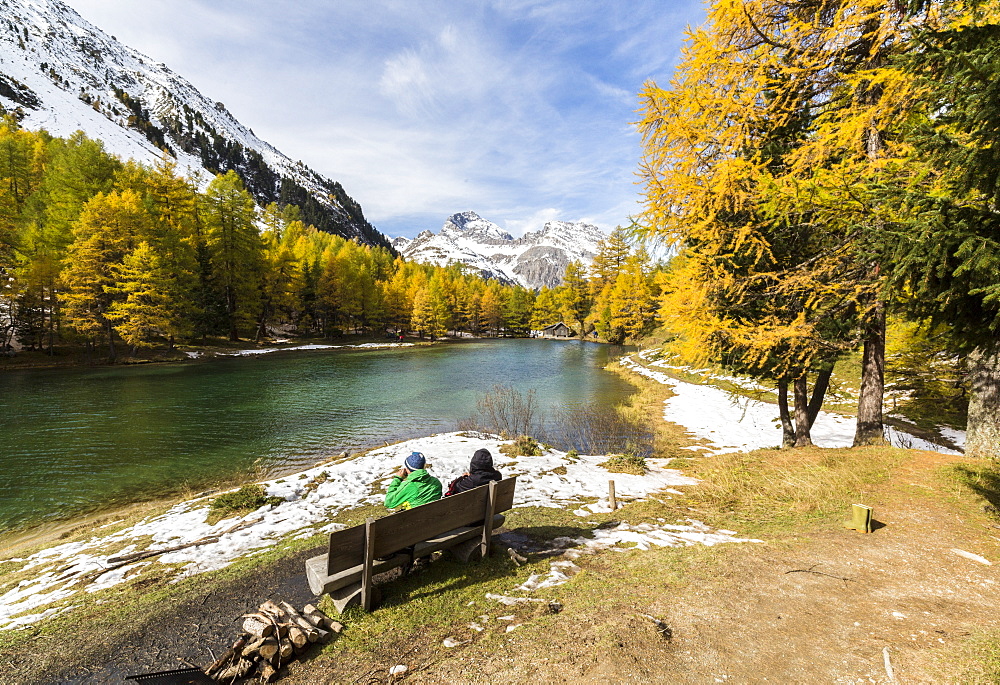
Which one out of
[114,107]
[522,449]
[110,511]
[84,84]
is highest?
[84,84]

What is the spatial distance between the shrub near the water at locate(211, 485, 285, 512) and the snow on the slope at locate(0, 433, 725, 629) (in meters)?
0.23

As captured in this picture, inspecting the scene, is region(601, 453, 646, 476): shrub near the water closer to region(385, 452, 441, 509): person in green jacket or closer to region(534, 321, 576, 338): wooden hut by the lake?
region(385, 452, 441, 509): person in green jacket

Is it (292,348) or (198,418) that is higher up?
(292,348)

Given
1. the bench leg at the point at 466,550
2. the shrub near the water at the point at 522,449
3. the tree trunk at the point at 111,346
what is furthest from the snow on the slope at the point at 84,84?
the bench leg at the point at 466,550

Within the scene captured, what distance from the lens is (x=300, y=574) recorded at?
550 cm

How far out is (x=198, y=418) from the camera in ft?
60.6

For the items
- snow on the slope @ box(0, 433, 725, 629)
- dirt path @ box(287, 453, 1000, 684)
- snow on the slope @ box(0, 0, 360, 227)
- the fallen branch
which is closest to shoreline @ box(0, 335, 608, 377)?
snow on the slope @ box(0, 433, 725, 629)

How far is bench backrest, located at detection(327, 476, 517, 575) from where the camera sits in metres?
4.10

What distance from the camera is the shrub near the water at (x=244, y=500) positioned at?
26.5 feet

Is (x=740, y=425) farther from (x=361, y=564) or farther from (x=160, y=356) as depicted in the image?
(x=160, y=356)

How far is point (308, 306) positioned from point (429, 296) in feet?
65.6

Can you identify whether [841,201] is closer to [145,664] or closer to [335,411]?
[145,664]

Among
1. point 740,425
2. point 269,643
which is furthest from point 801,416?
point 269,643

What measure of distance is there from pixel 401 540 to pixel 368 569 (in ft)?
1.37
